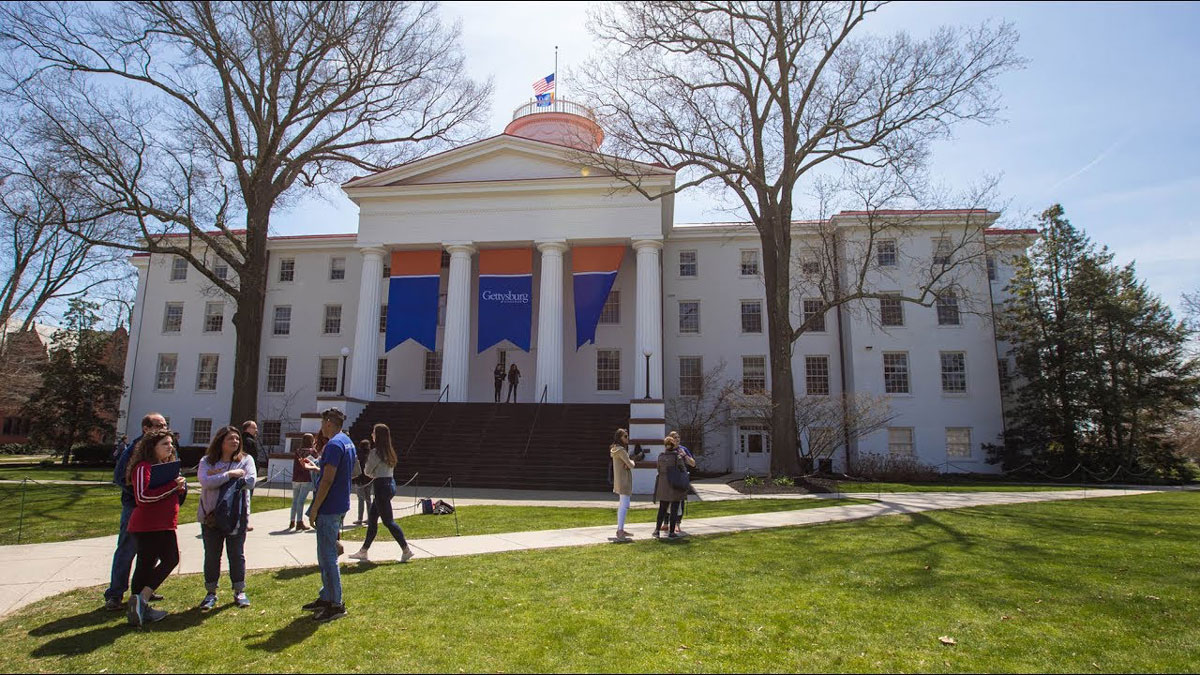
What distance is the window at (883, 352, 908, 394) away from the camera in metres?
30.8

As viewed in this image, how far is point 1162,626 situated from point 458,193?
2737 cm

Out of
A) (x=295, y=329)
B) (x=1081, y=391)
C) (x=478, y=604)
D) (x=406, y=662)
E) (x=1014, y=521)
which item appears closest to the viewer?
(x=406, y=662)

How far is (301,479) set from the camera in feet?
37.3

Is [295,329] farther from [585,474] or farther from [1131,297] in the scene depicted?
[1131,297]

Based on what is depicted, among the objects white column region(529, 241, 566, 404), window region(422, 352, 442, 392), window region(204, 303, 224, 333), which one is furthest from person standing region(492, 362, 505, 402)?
window region(204, 303, 224, 333)

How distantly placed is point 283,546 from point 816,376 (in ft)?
88.2

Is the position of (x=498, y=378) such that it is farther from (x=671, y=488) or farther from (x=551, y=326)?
(x=671, y=488)

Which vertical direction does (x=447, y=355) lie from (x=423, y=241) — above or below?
below

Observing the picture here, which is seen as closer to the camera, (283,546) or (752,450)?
(283,546)

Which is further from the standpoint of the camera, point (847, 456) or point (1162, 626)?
point (847, 456)

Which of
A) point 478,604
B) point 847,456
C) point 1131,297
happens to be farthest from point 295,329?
point 1131,297

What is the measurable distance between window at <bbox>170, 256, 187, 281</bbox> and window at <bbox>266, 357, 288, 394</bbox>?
25.3ft

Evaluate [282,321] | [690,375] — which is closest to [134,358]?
[282,321]

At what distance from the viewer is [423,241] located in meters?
29.0
